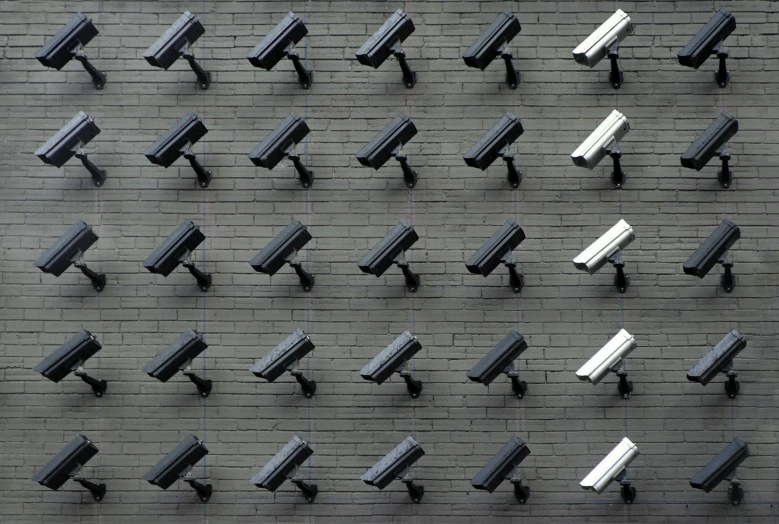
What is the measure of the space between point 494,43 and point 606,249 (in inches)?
142

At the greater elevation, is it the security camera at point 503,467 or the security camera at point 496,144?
the security camera at point 496,144

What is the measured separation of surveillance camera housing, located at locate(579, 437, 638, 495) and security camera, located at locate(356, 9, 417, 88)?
6.79 m

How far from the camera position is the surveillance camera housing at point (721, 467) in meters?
23.0

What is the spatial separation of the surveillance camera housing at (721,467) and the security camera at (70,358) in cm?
910

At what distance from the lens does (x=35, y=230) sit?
24984 mm

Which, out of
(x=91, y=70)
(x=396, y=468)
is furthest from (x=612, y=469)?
(x=91, y=70)

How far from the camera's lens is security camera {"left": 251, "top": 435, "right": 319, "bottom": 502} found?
23.4m

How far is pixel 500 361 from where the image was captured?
76.7ft

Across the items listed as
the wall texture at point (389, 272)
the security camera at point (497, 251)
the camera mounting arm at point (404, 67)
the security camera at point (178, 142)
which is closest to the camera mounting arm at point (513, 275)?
the security camera at point (497, 251)

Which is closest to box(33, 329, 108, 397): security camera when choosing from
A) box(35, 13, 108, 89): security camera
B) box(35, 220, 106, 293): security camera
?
box(35, 220, 106, 293): security camera

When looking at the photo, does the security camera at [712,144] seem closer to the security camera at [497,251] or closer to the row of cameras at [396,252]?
the row of cameras at [396,252]

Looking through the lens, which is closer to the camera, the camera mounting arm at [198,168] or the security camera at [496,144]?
the security camera at [496,144]

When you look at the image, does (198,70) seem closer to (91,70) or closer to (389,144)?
(91,70)

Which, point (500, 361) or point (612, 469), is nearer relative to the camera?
point (612, 469)
